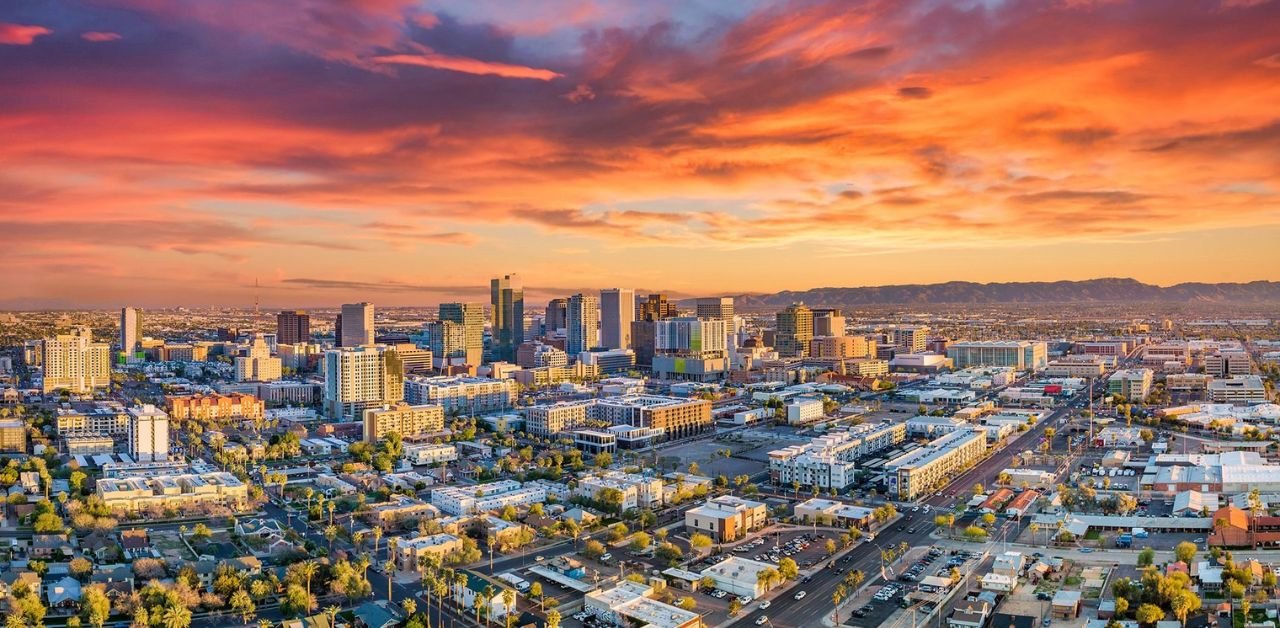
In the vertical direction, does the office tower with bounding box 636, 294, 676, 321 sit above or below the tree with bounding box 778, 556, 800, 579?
above

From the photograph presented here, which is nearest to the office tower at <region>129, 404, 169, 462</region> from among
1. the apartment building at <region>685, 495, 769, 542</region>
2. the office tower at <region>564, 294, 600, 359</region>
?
the apartment building at <region>685, 495, 769, 542</region>

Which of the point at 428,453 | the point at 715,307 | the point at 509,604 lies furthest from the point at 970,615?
the point at 715,307

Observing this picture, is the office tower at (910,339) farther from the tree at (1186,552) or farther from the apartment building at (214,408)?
the tree at (1186,552)

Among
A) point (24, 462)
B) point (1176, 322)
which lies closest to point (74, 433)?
point (24, 462)

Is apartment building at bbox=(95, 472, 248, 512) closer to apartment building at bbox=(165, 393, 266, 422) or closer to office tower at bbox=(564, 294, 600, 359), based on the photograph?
apartment building at bbox=(165, 393, 266, 422)

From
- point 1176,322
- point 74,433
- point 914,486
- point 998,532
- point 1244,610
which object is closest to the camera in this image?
point 1244,610

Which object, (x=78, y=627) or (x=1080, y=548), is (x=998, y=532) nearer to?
(x=1080, y=548)

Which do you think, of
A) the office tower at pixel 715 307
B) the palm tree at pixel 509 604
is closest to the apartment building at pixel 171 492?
the palm tree at pixel 509 604

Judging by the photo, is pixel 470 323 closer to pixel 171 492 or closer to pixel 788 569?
pixel 171 492
